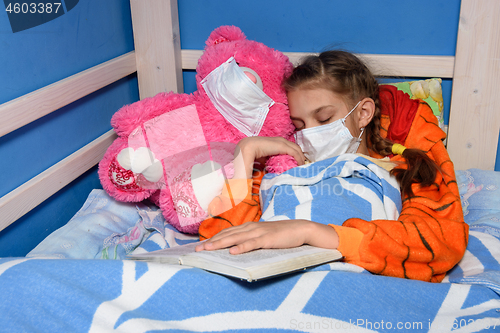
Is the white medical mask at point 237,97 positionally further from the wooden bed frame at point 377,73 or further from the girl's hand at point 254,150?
the wooden bed frame at point 377,73

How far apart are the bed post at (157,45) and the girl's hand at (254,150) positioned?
439 mm

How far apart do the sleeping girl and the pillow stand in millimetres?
91

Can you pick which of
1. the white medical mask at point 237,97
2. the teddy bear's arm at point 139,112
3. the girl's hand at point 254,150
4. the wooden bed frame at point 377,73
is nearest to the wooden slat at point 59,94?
the wooden bed frame at point 377,73

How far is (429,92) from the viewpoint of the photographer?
1149 mm

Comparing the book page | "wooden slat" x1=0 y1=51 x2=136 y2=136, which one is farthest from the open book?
"wooden slat" x1=0 y1=51 x2=136 y2=136

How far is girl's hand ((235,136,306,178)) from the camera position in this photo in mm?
948

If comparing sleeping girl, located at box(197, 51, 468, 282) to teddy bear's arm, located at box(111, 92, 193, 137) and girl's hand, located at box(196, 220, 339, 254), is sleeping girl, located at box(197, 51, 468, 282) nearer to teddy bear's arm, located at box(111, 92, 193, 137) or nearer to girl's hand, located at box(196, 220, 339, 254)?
girl's hand, located at box(196, 220, 339, 254)

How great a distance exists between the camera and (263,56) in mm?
1008

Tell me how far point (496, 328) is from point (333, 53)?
0.72 metres

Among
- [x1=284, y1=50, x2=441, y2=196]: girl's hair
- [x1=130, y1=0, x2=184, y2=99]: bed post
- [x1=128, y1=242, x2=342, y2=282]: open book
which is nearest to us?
[x1=128, y1=242, x2=342, y2=282]: open book

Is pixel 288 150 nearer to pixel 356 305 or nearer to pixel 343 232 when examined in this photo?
pixel 343 232

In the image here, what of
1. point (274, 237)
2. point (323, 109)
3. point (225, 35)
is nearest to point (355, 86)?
point (323, 109)

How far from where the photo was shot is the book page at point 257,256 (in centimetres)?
59

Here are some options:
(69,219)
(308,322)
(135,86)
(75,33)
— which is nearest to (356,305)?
(308,322)
